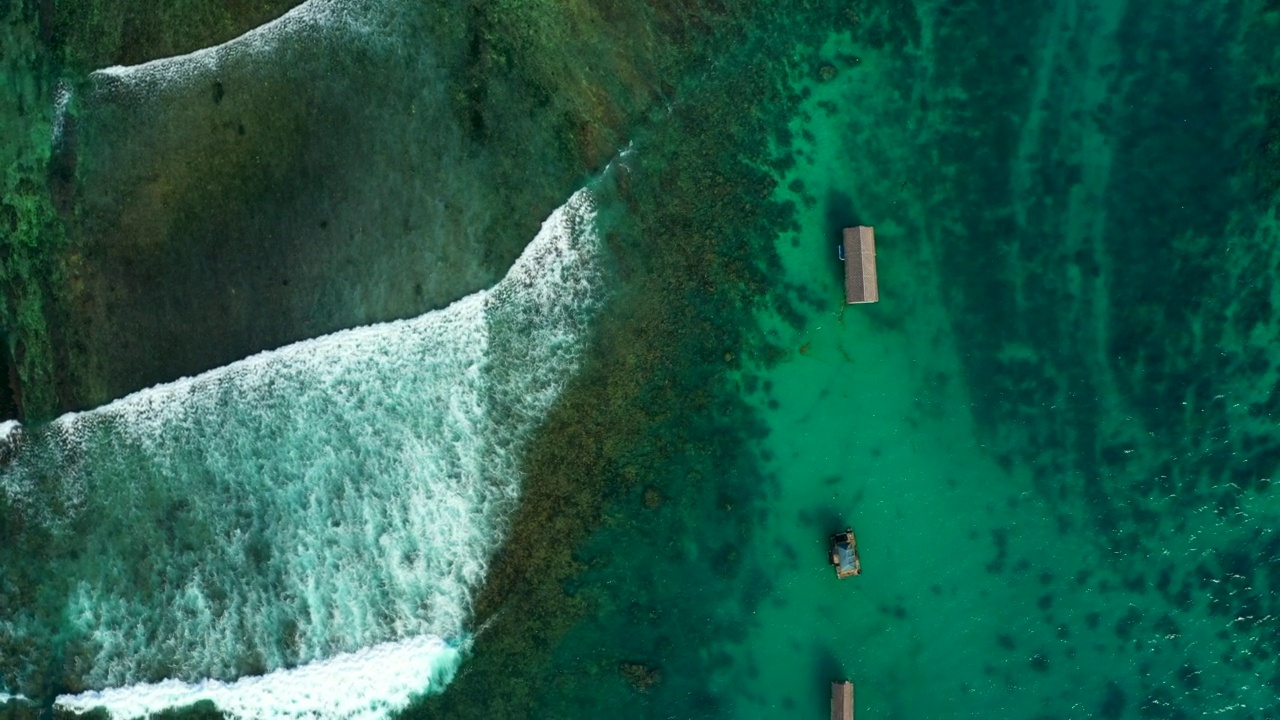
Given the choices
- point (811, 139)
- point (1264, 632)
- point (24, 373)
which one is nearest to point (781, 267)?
point (811, 139)

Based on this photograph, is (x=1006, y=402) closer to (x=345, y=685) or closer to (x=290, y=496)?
(x=345, y=685)

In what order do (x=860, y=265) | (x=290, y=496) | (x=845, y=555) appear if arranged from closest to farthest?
(x=860, y=265)
(x=845, y=555)
(x=290, y=496)

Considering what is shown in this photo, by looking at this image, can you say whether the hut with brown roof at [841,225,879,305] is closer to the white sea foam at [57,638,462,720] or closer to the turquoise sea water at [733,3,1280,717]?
the turquoise sea water at [733,3,1280,717]

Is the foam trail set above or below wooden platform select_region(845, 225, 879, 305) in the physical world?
below

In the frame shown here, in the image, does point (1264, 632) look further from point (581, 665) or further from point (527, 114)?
point (527, 114)

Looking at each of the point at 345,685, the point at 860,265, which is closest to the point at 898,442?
the point at 860,265

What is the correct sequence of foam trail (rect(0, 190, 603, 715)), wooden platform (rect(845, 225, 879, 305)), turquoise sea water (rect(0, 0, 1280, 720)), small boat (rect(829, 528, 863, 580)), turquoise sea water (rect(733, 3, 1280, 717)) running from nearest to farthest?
wooden platform (rect(845, 225, 879, 305))
small boat (rect(829, 528, 863, 580))
foam trail (rect(0, 190, 603, 715))
turquoise sea water (rect(0, 0, 1280, 720))
turquoise sea water (rect(733, 3, 1280, 717))

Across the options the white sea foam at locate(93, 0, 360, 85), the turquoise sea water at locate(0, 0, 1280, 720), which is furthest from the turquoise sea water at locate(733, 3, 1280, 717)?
the white sea foam at locate(93, 0, 360, 85)
